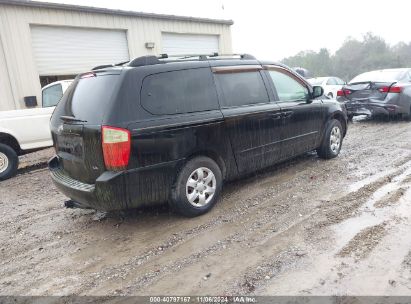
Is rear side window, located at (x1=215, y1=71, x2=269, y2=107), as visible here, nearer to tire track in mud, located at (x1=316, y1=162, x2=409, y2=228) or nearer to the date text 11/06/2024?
tire track in mud, located at (x1=316, y1=162, x2=409, y2=228)

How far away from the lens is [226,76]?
15.4 ft

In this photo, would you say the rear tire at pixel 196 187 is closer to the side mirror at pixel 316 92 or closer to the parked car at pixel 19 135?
the side mirror at pixel 316 92

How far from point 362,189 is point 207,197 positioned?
82.5 inches

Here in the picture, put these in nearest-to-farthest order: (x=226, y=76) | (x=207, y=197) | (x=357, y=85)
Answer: (x=207, y=197)
(x=226, y=76)
(x=357, y=85)

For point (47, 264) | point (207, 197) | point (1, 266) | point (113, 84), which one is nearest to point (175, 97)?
point (113, 84)

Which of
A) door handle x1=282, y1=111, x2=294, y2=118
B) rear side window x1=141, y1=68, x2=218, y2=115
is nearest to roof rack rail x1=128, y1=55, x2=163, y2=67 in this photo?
rear side window x1=141, y1=68, x2=218, y2=115

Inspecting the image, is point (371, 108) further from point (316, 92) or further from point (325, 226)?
point (325, 226)

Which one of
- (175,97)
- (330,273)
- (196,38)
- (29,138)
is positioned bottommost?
(330,273)

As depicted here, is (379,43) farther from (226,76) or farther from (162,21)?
(226,76)

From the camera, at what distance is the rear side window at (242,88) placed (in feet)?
15.2

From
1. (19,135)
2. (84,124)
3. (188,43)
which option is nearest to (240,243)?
(84,124)

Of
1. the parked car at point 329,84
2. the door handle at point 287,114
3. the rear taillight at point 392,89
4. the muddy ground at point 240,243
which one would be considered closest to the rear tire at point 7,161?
the muddy ground at point 240,243

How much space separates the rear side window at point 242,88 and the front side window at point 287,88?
334 mm

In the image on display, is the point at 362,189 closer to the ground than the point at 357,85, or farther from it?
closer to the ground
